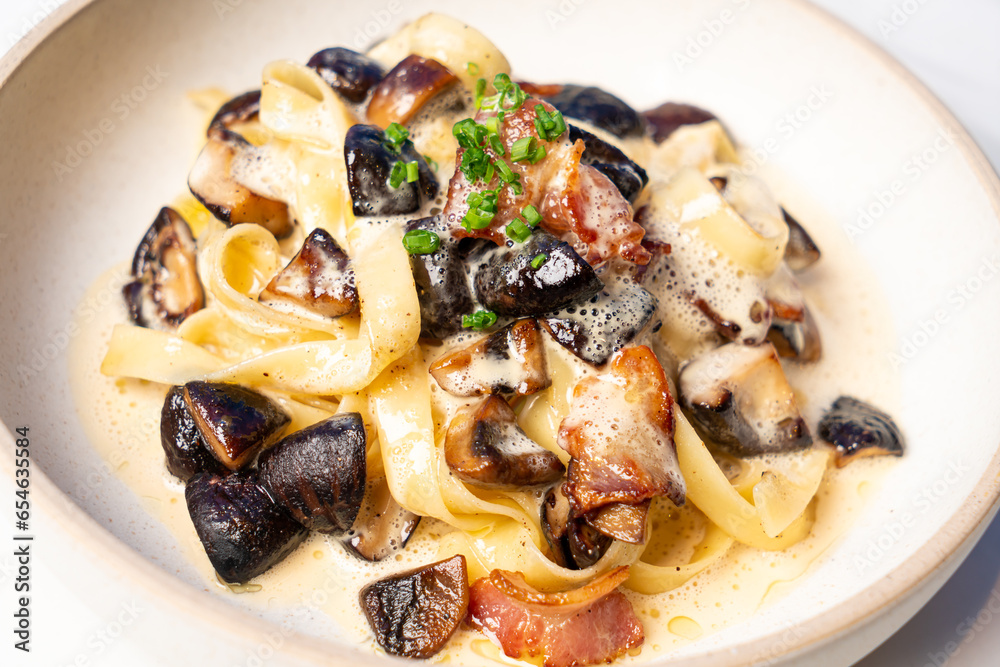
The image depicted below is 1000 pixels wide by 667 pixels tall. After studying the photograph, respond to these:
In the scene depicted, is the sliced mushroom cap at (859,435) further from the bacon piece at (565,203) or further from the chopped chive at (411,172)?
the chopped chive at (411,172)

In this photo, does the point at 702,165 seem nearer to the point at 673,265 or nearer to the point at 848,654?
the point at 673,265

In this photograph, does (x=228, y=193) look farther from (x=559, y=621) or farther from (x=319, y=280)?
(x=559, y=621)

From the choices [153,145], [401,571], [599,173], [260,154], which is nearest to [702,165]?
[599,173]
